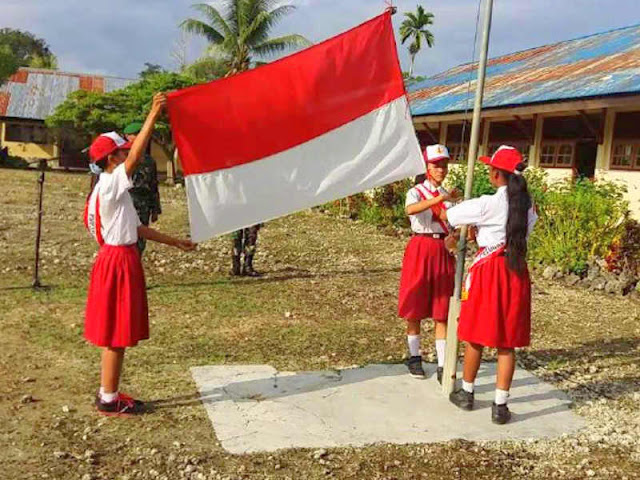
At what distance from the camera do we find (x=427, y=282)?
201 inches

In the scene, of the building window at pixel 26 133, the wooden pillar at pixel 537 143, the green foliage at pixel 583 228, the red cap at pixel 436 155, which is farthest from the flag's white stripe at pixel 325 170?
the building window at pixel 26 133

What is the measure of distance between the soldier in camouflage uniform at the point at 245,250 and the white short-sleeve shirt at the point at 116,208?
486 cm

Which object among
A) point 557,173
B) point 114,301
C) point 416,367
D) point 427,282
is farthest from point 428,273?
point 557,173

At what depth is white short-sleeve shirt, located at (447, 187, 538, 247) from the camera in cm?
432

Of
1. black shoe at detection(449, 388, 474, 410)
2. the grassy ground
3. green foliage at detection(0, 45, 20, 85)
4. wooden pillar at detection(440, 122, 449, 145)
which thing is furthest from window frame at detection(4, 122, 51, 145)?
black shoe at detection(449, 388, 474, 410)

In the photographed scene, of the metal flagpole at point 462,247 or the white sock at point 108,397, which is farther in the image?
the metal flagpole at point 462,247

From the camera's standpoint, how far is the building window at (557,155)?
12889 millimetres

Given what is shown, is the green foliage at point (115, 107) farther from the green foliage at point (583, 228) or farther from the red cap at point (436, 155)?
the red cap at point (436, 155)

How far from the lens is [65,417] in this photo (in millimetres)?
4375

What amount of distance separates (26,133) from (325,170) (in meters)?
Result: 34.0

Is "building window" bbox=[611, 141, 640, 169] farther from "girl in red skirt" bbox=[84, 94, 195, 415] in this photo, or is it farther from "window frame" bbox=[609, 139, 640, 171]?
"girl in red skirt" bbox=[84, 94, 195, 415]

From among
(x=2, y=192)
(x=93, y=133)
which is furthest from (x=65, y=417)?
(x=93, y=133)

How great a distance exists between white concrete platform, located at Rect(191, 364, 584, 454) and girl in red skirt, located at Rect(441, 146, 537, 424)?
0.44 metres

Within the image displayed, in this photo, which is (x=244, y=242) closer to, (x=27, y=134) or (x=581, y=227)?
(x=581, y=227)
